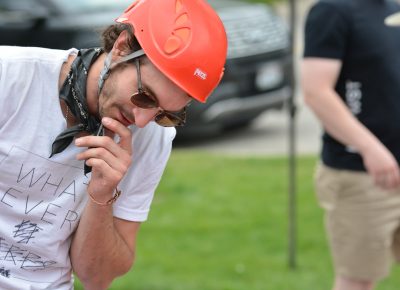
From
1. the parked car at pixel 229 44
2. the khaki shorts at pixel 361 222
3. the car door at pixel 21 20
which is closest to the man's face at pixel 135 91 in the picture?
the khaki shorts at pixel 361 222

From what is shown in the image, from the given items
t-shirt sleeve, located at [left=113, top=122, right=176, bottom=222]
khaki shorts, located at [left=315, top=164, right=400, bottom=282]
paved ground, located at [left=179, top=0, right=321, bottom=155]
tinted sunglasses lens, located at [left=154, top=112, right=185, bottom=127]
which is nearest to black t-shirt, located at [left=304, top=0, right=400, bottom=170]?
khaki shorts, located at [left=315, top=164, right=400, bottom=282]

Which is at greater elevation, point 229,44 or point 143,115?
point 143,115

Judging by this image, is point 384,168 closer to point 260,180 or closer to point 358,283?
point 358,283

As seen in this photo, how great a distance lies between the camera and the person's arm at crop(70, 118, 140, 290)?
7.92 ft

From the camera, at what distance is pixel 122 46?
94.5 inches

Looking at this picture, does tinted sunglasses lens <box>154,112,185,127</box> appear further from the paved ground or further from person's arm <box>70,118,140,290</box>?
the paved ground

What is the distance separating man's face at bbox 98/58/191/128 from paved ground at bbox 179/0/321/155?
21.8 ft

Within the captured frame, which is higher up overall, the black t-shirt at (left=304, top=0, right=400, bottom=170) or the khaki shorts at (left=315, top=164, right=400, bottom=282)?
the black t-shirt at (left=304, top=0, right=400, bottom=170)

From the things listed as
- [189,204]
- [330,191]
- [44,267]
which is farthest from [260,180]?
[44,267]

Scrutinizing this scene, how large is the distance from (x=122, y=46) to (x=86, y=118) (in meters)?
0.21

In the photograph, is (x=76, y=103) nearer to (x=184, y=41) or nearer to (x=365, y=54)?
(x=184, y=41)

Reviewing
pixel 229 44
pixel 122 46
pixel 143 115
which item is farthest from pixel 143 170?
pixel 229 44

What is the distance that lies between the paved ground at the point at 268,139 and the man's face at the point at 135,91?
21.8 ft

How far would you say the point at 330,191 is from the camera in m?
4.16
